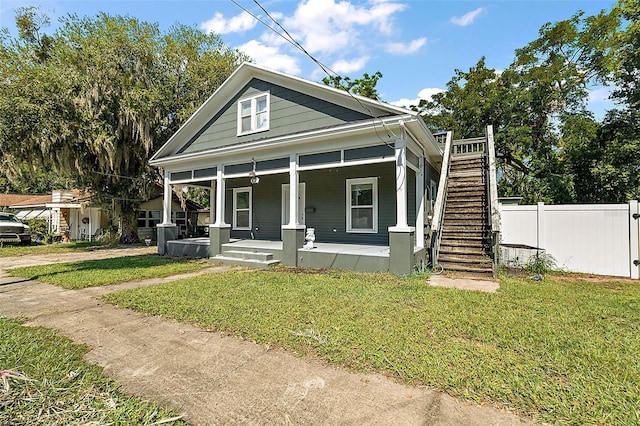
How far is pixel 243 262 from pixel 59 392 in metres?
6.40

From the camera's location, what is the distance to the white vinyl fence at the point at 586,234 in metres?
6.78

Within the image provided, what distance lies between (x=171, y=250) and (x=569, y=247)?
12129 millimetres

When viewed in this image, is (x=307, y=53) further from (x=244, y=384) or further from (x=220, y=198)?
(x=220, y=198)

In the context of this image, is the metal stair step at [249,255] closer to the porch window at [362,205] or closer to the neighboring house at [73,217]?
the porch window at [362,205]

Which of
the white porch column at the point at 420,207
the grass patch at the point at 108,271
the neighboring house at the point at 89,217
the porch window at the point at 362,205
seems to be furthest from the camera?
the neighboring house at the point at 89,217

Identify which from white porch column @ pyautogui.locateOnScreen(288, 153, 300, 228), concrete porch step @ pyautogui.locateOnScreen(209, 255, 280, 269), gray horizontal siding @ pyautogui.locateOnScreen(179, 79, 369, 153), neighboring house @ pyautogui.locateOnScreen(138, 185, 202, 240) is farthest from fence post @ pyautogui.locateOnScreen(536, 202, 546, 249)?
neighboring house @ pyautogui.locateOnScreen(138, 185, 202, 240)

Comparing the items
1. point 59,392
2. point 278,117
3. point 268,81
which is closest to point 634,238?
point 278,117

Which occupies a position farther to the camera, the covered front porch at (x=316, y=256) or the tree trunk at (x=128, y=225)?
the tree trunk at (x=128, y=225)

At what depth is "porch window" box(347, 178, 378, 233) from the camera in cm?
993

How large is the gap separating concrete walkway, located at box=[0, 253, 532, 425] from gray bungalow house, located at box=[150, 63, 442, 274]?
175 inches

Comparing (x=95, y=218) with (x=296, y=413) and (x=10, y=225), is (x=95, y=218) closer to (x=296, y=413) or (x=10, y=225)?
(x=10, y=225)

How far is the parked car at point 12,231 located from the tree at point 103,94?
14.7 ft

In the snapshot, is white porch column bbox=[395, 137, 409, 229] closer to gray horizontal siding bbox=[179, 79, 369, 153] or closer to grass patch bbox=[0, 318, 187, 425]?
gray horizontal siding bbox=[179, 79, 369, 153]

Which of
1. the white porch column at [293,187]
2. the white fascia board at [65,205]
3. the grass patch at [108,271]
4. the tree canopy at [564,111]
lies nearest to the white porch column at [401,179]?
the white porch column at [293,187]
